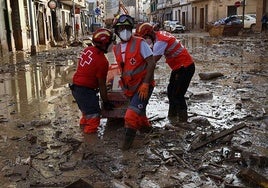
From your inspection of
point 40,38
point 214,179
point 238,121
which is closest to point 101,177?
point 214,179

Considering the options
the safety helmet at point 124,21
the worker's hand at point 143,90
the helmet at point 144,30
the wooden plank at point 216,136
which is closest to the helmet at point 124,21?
the safety helmet at point 124,21

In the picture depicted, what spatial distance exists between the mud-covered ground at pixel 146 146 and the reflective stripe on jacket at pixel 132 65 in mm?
753

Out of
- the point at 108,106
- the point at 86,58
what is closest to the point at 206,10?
the point at 108,106

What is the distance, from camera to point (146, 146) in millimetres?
4527

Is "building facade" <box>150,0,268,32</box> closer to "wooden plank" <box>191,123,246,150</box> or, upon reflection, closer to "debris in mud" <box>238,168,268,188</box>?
"wooden plank" <box>191,123,246,150</box>

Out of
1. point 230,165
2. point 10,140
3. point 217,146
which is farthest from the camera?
point 10,140

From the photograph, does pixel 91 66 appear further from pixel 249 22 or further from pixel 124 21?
pixel 249 22

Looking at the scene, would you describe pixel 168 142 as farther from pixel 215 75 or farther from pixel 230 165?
pixel 215 75

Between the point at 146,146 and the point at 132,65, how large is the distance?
1013 millimetres

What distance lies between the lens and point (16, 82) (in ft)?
31.5

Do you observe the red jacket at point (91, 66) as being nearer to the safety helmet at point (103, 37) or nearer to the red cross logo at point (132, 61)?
the safety helmet at point (103, 37)

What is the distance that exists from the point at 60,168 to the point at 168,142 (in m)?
1.44

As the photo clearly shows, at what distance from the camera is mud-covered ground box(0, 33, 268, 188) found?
365cm

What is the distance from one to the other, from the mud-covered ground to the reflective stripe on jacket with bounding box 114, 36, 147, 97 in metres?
0.75
